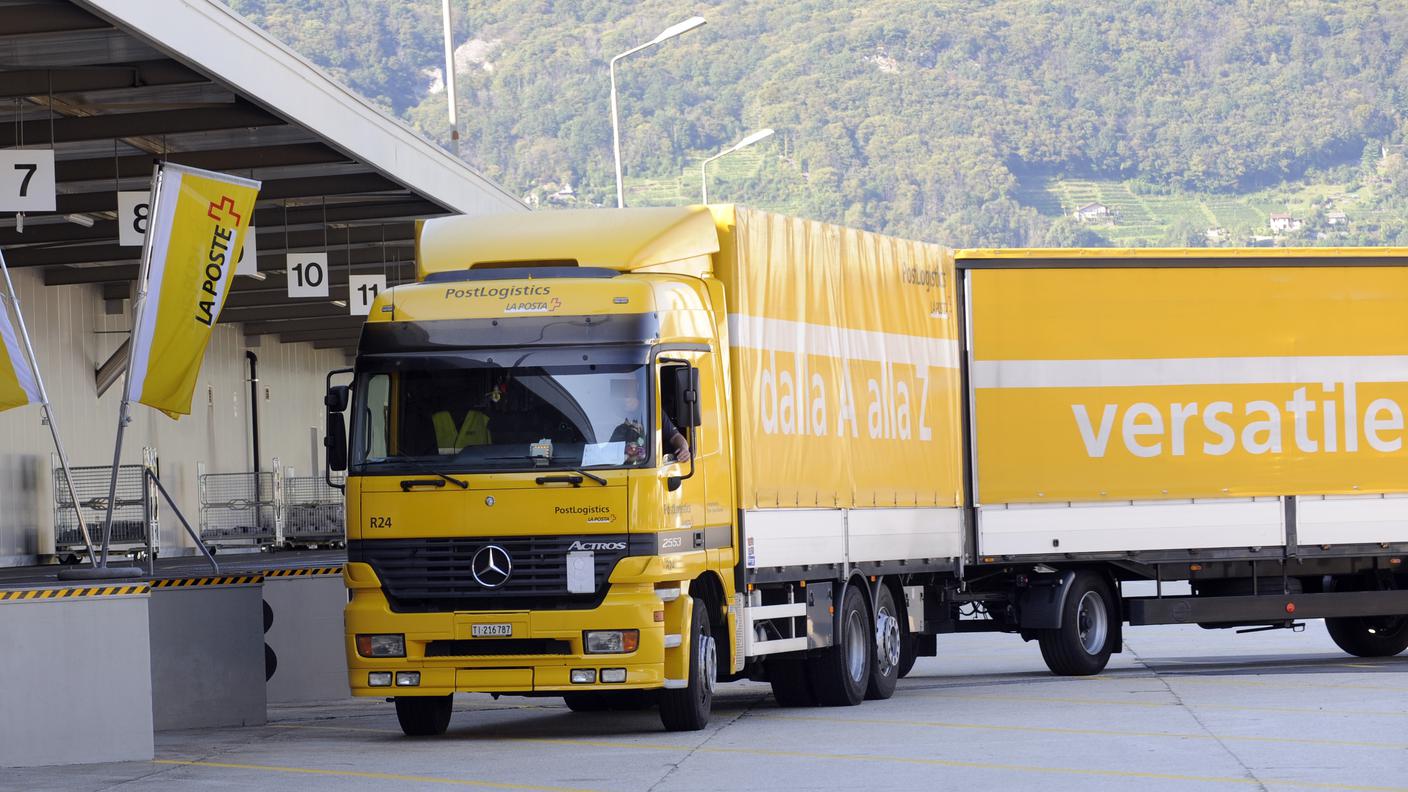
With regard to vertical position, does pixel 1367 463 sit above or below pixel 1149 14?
below

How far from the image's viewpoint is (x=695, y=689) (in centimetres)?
1451

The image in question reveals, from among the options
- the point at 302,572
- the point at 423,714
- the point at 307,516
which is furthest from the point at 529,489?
Answer: the point at 307,516

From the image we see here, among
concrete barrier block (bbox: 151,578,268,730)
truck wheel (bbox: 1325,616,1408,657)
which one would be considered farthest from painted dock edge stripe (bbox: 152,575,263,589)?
truck wheel (bbox: 1325,616,1408,657)

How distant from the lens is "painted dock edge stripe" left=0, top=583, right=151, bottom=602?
13578 mm

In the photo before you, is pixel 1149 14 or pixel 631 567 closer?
pixel 631 567

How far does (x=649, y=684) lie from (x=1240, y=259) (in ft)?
26.8

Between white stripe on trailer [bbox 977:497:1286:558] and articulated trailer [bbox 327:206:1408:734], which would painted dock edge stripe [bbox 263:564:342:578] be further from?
white stripe on trailer [bbox 977:497:1286:558]

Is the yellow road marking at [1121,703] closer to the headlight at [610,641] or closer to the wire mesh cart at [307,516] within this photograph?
the headlight at [610,641]

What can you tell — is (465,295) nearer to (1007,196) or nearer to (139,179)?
(139,179)

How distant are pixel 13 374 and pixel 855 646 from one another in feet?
21.9

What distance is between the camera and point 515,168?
14862 centimetres

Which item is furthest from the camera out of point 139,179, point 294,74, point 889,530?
point 139,179

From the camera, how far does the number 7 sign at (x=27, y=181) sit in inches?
736

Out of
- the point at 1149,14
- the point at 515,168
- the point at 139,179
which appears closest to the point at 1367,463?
the point at 139,179
